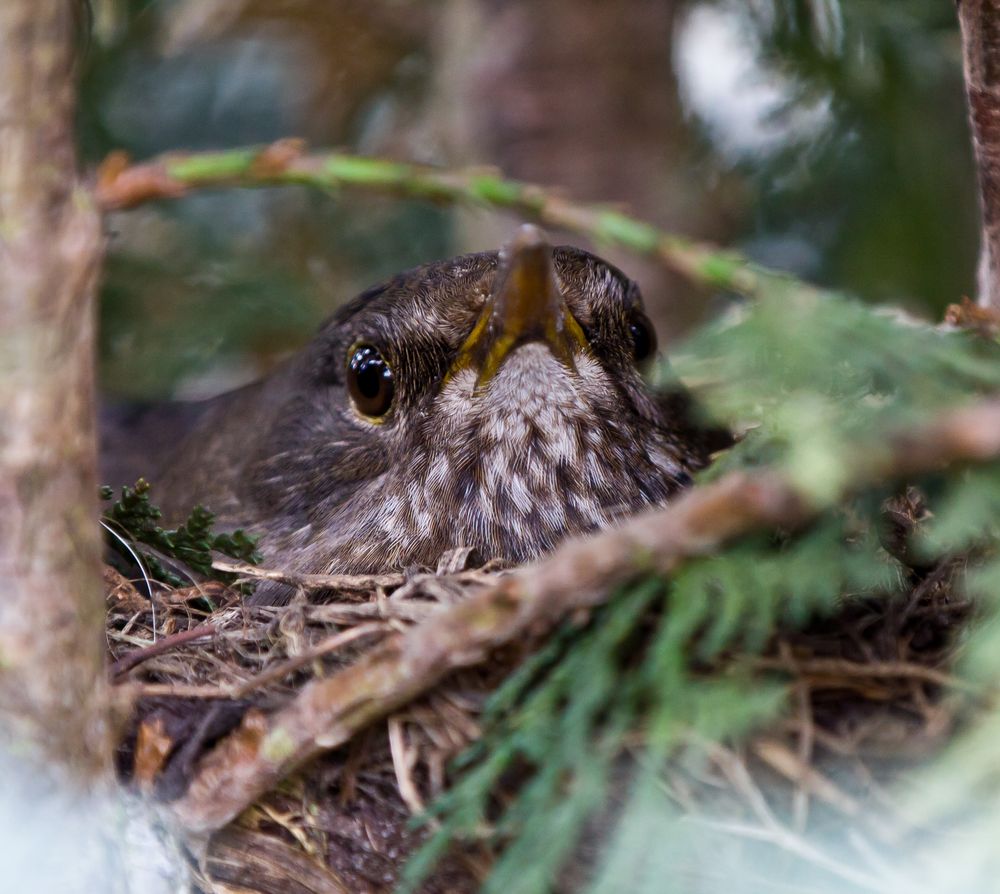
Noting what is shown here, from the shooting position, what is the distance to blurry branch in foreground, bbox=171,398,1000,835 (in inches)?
45.5

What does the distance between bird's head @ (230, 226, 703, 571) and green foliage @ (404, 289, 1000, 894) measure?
0.66m

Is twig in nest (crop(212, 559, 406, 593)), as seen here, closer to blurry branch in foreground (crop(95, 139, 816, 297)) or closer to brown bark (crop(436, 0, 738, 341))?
blurry branch in foreground (crop(95, 139, 816, 297))

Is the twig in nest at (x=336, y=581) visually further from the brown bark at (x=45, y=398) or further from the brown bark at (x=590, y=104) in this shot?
the brown bark at (x=590, y=104)

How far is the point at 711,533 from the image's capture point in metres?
1.20

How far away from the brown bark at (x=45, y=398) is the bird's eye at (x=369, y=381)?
41.2 inches

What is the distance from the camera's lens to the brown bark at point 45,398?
1.22 m

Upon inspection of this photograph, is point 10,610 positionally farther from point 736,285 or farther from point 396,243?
point 396,243

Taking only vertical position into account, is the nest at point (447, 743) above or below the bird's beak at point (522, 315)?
below

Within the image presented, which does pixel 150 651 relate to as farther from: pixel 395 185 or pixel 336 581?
pixel 395 185

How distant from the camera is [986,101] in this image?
195 cm

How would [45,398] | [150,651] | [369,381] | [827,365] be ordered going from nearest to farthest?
[45,398] → [827,365] → [150,651] → [369,381]

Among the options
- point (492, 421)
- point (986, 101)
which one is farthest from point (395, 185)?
point (986, 101)

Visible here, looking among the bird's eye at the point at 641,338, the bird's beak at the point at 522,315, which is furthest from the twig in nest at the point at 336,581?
the bird's eye at the point at 641,338

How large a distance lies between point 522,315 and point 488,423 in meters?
0.23
